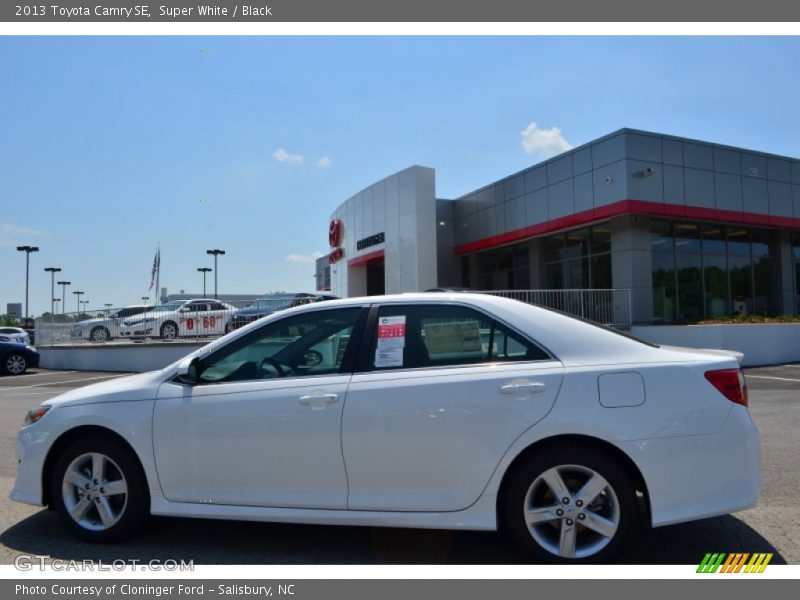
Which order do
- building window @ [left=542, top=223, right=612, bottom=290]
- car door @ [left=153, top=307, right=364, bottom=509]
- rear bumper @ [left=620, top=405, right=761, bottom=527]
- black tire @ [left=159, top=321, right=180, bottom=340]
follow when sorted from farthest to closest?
building window @ [left=542, top=223, right=612, bottom=290] → black tire @ [left=159, top=321, right=180, bottom=340] → car door @ [left=153, top=307, right=364, bottom=509] → rear bumper @ [left=620, top=405, right=761, bottom=527]

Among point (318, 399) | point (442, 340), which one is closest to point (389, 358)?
point (442, 340)

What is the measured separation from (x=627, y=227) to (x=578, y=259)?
112 inches

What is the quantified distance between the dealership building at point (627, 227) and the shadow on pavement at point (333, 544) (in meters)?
14.8

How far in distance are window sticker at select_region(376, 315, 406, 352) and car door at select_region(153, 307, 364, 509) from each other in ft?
0.57

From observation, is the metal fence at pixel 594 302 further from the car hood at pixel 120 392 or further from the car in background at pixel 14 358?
the car in background at pixel 14 358

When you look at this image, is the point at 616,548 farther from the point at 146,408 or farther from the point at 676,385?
the point at 146,408

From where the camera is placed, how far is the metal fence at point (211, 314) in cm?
1738

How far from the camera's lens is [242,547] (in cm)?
399

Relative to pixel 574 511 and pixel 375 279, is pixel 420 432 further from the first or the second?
pixel 375 279

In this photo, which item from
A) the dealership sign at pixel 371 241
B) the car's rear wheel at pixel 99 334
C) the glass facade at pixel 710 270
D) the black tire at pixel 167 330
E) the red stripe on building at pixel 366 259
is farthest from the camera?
the red stripe on building at pixel 366 259

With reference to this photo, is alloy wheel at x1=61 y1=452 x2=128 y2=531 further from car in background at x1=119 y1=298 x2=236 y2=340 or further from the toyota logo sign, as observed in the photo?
the toyota logo sign

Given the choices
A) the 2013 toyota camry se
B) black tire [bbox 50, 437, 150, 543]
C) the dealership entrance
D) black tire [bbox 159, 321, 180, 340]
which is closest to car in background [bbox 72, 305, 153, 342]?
black tire [bbox 159, 321, 180, 340]

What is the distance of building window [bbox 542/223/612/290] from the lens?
1992 centimetres

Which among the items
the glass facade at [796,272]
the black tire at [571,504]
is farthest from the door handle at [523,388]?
the glass facade at [796,272]
